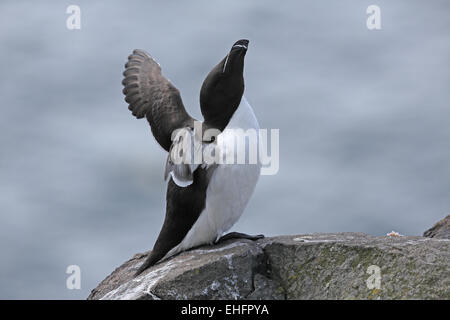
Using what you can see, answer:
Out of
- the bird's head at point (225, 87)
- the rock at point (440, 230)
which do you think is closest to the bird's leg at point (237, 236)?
the bird's head at point (225, 87)

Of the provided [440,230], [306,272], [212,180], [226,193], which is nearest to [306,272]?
[306,272]

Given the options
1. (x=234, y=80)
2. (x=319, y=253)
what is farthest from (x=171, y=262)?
(x=234, y=80)

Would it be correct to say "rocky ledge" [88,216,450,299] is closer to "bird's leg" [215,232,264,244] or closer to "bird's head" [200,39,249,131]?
"bird's leg" [215,232,264,244]

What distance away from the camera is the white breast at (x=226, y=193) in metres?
5.37

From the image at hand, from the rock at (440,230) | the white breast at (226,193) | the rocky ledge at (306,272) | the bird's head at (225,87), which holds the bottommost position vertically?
the rocky ledge at (306,272)

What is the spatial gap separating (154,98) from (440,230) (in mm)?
3213

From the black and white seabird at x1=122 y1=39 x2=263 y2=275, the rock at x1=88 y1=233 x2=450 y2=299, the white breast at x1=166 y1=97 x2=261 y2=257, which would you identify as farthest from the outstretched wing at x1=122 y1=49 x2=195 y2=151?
the rock at x1=88 y1=233 x2=450 y2=299

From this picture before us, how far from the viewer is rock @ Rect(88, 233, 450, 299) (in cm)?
474

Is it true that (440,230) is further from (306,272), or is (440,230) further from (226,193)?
(226,193)

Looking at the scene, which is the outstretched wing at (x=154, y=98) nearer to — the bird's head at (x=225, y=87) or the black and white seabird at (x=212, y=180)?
the black and white seabird at (x=212, y=180)

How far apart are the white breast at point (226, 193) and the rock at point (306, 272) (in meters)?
0.16
